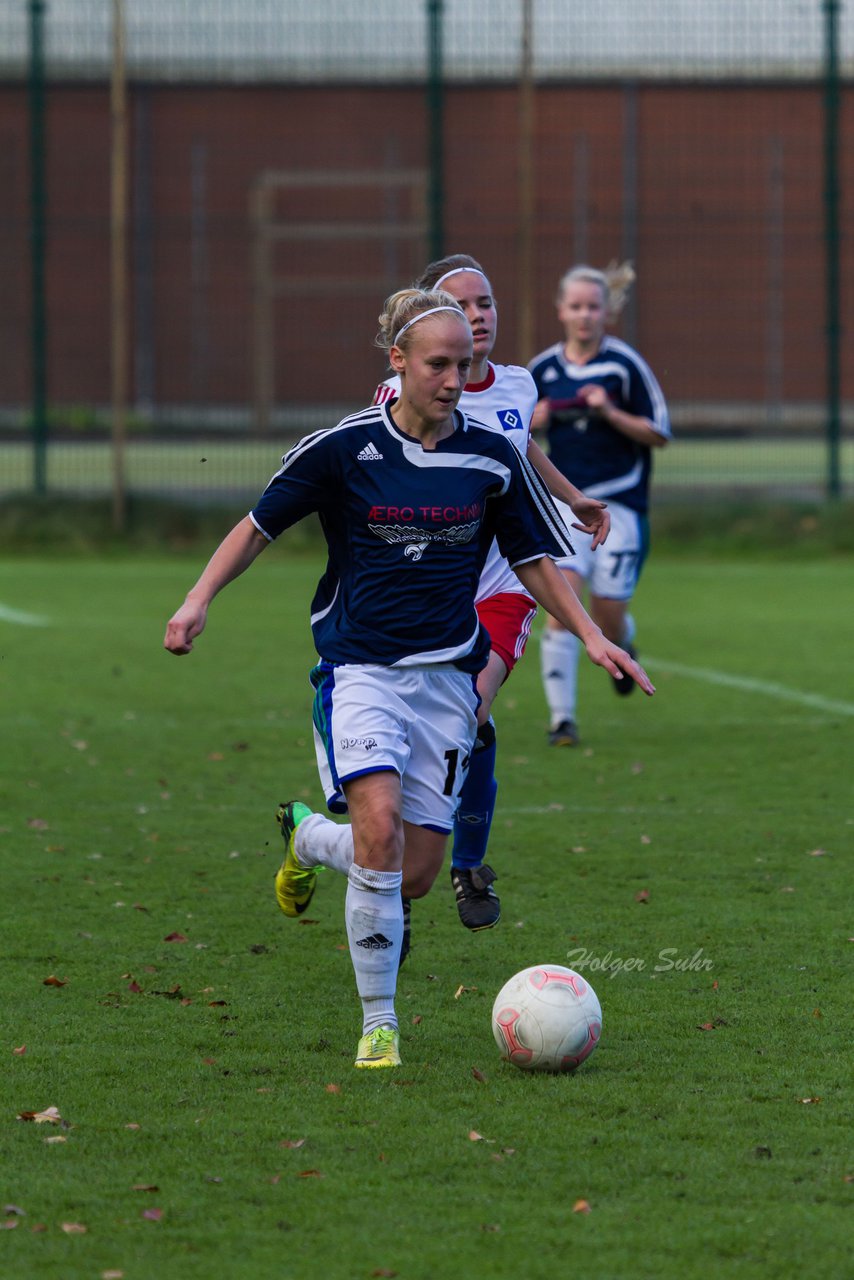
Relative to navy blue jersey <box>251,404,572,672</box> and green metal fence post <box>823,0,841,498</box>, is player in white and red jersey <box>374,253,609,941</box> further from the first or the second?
green metal fence post <box>823,0,841,498</box>

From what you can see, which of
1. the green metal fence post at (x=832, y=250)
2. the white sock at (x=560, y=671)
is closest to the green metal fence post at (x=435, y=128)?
the green metal fence post at (x=832, y=250)

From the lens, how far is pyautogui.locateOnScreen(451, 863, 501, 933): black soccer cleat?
5535 mm

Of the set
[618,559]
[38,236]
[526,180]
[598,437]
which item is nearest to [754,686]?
[618,559]

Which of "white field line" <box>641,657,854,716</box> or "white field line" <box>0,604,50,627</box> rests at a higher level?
"white field line" <box>0,604,50,627</box>

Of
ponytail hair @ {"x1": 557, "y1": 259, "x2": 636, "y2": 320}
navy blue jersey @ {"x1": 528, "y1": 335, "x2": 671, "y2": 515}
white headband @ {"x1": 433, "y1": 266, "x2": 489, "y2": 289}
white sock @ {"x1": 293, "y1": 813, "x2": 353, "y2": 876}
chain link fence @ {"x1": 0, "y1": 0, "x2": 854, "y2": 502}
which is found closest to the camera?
white sock @ {"x1": 293, "y1": 813, "x2": 353, "y2": 876}

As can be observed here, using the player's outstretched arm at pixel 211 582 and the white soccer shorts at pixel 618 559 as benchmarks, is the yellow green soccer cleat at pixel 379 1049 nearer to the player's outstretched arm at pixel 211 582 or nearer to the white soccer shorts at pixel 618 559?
the player's outstretched arm at pixel 211 582

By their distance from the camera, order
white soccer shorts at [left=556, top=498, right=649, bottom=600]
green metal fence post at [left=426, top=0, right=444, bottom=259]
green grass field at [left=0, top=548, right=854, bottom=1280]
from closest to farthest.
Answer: green grass field at [left=0, top=548, right=854, bottom=1280] < white soccer shorts at [left=556, top=498, right=649, bottom=600] < green metal fence post at [left=426, top=0, right=444, bottom=259]

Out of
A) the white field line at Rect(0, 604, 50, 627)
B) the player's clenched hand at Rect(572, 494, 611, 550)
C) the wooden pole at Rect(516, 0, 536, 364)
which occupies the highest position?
the wooden pole at Rect(516, 0, 536, 364)

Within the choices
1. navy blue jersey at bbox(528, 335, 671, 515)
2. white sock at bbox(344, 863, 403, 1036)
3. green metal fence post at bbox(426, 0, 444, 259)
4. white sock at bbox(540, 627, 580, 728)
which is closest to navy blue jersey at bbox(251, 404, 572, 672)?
white sock at bbox(344, 863, 403, 1036)

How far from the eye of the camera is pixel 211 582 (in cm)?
456

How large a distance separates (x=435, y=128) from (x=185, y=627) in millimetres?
14876

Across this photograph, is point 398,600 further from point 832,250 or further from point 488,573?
point 832,250

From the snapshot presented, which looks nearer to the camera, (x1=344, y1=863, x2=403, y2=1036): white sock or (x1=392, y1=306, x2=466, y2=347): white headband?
(x1=344, y1=863, x2=403, y2=1036): white sock

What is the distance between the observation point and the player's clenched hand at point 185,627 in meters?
4.43
